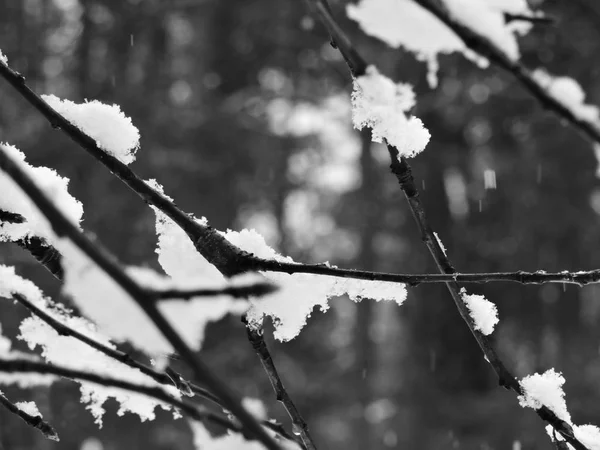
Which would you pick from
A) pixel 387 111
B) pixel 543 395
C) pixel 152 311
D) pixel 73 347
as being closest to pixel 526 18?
pixel 387 111

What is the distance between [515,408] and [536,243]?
8.62 ft

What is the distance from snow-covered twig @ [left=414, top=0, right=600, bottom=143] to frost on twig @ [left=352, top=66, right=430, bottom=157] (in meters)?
0.14

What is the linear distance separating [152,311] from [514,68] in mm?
276

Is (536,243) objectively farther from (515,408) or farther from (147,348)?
(147,348)

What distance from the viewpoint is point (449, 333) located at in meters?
7.07

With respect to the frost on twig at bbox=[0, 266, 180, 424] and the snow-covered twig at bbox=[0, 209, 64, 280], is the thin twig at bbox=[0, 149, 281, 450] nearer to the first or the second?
the snow-covered twig at bbox=[0, 209, 64, 280]

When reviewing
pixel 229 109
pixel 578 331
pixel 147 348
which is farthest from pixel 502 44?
pixel 578 331

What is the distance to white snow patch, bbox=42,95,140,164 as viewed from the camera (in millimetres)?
853

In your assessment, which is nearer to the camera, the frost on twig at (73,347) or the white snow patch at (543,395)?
the white snow patch at (543,395)

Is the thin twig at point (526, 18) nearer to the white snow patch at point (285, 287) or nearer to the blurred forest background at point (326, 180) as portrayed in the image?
the white snow patch at point (285, 287)

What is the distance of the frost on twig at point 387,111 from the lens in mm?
546

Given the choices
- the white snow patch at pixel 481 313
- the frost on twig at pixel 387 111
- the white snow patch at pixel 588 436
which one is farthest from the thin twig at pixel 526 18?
the white snow patch at pixel 588 436

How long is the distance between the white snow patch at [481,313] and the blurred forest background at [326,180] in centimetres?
477

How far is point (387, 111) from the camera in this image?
23.7 inches
